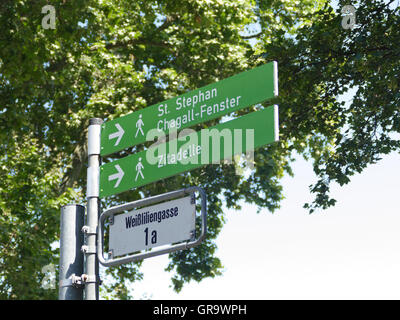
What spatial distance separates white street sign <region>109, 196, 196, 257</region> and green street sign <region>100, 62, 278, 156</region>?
2.07 ft

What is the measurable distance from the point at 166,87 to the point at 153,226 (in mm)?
12607

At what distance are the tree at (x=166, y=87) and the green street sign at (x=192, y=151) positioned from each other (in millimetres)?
5346

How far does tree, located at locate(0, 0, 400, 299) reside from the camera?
411 inches

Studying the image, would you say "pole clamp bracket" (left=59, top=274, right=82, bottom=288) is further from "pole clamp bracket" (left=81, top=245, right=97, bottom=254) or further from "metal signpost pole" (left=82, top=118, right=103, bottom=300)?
"pole clamp bracket" (left=81, top=245, right=97, bottom=254)

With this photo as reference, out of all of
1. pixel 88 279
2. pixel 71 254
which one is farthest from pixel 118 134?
pixel 88 279

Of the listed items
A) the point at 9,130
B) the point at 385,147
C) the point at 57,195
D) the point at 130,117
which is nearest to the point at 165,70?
the point at 57,195

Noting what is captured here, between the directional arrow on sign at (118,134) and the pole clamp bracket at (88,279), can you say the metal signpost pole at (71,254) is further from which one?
the directional arrow on sign at (118,134)

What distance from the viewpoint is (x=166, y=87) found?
17.3 m

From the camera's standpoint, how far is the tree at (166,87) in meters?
10.4

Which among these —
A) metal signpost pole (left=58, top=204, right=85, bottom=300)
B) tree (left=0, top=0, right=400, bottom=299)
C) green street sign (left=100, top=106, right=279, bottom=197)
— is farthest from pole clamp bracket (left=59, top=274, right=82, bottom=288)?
tree (left=0, top=0, right=400, bottom=299)

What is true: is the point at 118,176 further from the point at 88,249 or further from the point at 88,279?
the point at 88,279
